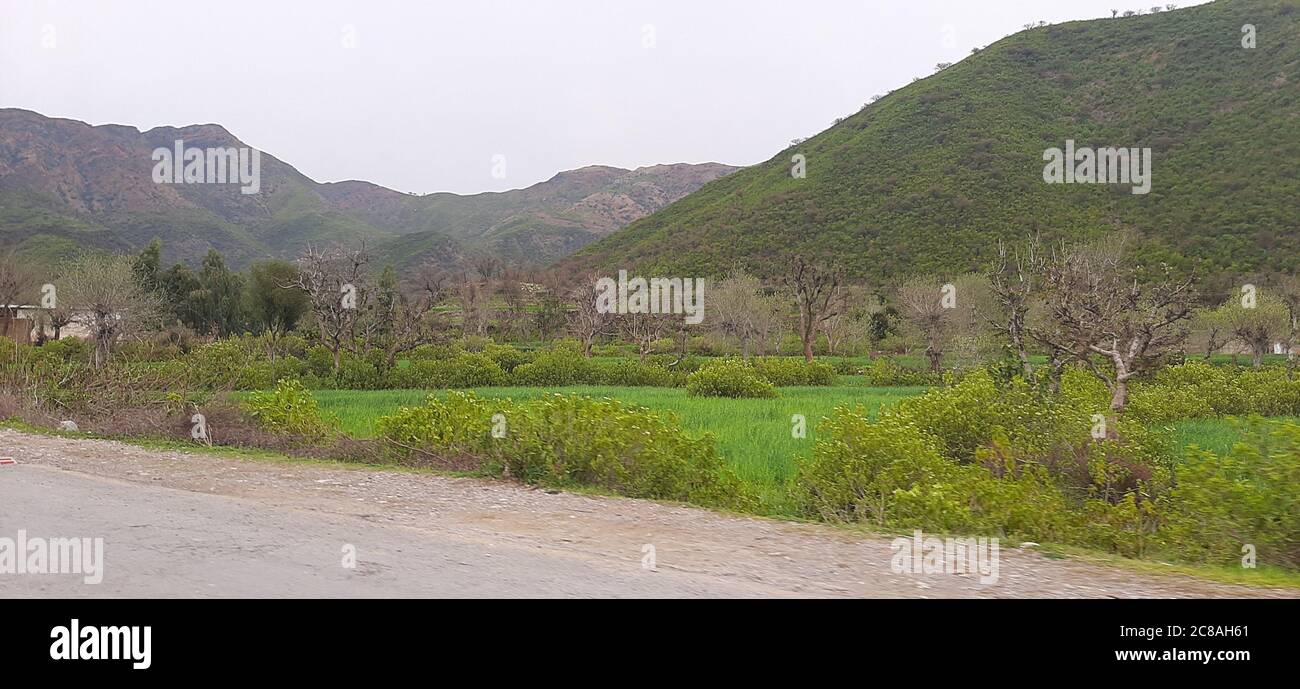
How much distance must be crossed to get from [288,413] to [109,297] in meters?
27.4

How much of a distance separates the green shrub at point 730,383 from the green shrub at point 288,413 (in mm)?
13993

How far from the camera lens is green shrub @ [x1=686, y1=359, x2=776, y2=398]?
84.6 ft

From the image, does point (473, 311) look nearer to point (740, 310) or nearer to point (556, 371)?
point (740, 310)

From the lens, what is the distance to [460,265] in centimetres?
10650

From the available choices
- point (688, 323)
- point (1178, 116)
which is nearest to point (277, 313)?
point (688, 323)

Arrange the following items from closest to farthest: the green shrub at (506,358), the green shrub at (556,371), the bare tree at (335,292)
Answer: the bare tree at (335,292)
the green shrub at (556,371)
the green shrub at (506,358)

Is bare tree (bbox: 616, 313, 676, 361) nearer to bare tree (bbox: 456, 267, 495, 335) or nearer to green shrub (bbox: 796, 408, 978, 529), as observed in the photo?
bare tree (bbox: 456, 267, 495, 335)

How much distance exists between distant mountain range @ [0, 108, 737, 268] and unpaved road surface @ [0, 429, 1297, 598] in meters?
74.8

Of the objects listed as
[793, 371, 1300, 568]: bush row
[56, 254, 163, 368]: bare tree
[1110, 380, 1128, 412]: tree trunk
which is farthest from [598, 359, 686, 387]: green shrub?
[1110, 380, 1128, 412]: tree trunk

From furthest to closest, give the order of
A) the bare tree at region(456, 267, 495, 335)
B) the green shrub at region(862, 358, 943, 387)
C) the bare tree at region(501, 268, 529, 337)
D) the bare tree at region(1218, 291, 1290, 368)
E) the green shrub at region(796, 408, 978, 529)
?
1. the bare tree at region(501, 268, 529, 337)
2. the bare tree at region(456, 267, 495, 335)
3. the bare tree at region(1218, 291, 1290, 368)
4. the green shrub at region(862, 358, 943, 387)
5. the green shrub at region(796, 408, 978, 529)

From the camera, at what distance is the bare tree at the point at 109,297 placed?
32.8 m

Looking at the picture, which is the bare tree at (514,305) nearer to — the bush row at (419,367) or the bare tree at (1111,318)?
the bush row at (419,367)

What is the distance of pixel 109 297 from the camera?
34.8m

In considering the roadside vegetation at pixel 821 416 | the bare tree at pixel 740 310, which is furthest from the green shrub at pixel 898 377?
the bare tree at pixel 740 310
